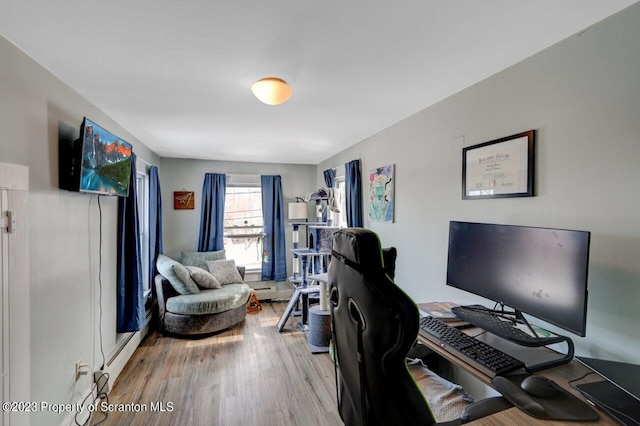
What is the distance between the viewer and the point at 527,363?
1.19m

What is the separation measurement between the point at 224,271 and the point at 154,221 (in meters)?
1.17

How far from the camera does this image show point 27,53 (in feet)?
5.02

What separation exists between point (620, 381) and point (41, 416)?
267 cm

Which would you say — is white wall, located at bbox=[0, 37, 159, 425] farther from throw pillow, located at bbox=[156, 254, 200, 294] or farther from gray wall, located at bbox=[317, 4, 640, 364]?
gray wall, located at bbox=[317, 4, 640, 364]

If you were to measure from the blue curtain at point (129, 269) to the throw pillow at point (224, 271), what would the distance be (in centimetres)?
142

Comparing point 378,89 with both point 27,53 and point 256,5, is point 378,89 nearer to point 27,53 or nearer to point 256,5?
point 256,5

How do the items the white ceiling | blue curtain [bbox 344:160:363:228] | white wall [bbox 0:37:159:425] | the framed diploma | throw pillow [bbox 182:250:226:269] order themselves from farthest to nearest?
throw pillow [bbox 182:250:226:269] → blue curtain [bbox 344:160:363:228] → the framed diploma → white wall [bbox 0:37:159:425] → the white ceiling

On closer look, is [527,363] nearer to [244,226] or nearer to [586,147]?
[586,147]

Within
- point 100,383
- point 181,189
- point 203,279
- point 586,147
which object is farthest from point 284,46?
point 181,189

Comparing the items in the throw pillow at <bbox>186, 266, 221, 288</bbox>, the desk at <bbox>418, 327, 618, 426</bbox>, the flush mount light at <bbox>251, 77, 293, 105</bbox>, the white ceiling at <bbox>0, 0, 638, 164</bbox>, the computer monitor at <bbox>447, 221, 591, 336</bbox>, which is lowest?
the throw pillow at <bbox>186, 266, 221, 288</bbox>

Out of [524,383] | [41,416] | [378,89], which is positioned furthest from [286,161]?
[524,383]

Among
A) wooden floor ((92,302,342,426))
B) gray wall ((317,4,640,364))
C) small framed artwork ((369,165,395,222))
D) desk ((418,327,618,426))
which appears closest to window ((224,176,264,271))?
wooden floor ((92,302,342,426))

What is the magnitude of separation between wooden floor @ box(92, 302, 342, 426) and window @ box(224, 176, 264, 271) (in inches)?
64.9

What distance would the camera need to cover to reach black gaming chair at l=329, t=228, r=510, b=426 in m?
0.85
